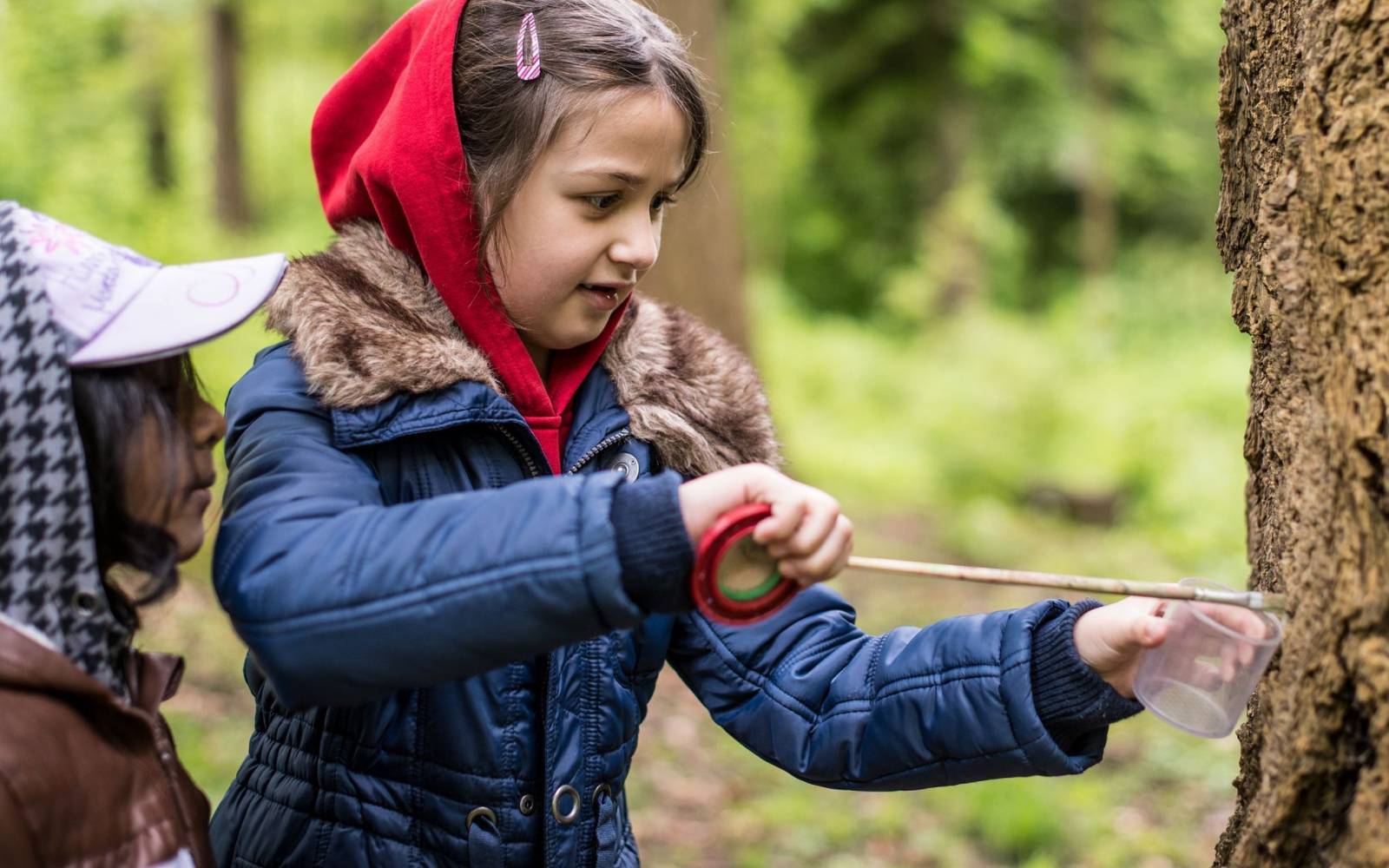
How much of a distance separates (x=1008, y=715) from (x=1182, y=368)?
15031 mm

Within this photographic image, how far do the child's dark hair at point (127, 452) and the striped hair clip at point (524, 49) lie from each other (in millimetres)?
665

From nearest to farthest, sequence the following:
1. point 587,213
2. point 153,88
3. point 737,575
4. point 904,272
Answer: point 737,575 < point 587,213 < point 153,88 < point 904,272

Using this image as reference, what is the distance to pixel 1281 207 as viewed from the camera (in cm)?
164

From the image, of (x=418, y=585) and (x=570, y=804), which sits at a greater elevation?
(x=418, y=585)

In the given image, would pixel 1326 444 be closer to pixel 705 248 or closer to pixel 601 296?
pixel 601 296

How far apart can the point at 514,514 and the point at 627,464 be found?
19.4 inches

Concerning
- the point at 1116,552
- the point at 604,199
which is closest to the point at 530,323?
the point at 604,199

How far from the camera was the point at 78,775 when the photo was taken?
4.46 ft

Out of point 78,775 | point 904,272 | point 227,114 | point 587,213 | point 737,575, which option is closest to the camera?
point 78,775

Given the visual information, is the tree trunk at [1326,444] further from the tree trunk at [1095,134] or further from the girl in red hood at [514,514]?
the tree trunk at [1095,134]

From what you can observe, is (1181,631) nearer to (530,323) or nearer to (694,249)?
(530,323)

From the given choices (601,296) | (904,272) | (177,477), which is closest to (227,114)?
(904,272)

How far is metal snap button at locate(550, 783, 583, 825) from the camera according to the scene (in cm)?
175

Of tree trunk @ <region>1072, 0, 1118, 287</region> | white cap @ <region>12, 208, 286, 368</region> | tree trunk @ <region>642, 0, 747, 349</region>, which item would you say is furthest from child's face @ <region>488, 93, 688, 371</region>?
tree trunk @ <region>1072, 0, 1118, 287</region>
